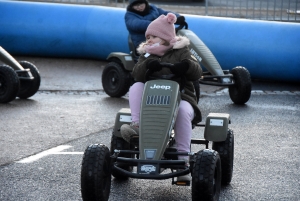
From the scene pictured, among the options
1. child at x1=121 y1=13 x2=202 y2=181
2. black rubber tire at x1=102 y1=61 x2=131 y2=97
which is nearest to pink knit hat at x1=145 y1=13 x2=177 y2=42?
child at x1=121 y1=13 x2=202 y2=181

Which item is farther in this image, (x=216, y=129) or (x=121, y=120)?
(x=121, y=120)

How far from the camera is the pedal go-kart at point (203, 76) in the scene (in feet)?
34.2

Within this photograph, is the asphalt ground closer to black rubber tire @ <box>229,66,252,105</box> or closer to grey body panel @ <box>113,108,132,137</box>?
black rubber tire @ <box>229,66,252,105</box>

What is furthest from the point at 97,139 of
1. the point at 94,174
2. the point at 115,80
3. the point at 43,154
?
the point at 115,80

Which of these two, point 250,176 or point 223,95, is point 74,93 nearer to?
point 223,95

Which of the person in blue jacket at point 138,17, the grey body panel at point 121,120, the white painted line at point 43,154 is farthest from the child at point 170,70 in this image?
the person in blue jacket at point 138,17

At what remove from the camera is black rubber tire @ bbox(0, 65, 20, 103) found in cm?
1016

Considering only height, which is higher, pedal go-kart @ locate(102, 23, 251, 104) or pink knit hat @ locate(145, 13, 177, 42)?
pink knit hat @ locate(145, 13, 177, 42)

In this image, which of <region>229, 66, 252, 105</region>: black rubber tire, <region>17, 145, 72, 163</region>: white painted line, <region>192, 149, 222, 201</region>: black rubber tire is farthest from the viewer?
<region>229, 66, 252, 105</region>: black rubber tire

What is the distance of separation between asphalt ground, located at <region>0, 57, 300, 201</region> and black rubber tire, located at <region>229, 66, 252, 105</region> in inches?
4.0

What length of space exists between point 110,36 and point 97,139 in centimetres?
616

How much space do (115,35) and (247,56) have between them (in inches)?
104

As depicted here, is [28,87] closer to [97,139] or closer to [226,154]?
[97,139]

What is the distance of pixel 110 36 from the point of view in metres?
Result: 13.9
